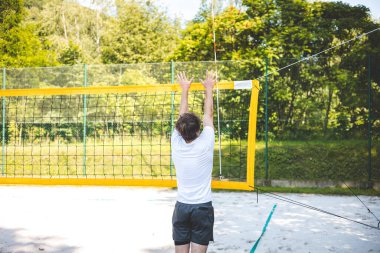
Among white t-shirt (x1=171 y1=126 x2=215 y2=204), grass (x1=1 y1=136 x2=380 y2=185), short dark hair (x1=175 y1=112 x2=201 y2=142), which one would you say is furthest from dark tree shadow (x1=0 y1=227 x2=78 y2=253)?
grass (x1=1 y1=136 x2=380 y2=185)

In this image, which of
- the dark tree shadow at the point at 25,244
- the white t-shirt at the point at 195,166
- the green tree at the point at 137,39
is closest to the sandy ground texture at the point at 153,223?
the dark tree shadow at the point at 25,244

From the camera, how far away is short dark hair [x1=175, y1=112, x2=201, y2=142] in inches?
109

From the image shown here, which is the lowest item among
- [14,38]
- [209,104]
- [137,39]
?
[209,104]

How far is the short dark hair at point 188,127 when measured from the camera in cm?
276

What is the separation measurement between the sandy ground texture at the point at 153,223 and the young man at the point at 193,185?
5.40 feet

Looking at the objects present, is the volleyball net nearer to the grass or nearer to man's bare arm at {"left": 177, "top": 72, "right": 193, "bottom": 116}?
the grass

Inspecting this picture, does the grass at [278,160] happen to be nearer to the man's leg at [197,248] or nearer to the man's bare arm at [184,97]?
the man's bare arm at [184,97]

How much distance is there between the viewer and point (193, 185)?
9.32 feet

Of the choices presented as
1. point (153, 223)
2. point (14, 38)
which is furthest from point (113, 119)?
point (14, 38)

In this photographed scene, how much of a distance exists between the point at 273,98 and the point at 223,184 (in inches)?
206

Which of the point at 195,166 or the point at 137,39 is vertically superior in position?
the point at 137,39

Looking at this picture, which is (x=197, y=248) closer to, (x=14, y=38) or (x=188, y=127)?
(x=188, y=127)

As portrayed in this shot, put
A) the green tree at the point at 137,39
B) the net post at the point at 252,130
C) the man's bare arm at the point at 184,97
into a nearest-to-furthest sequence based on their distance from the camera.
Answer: the man's bare arm at the point at 184,97, the net post at the point at 252,130, the green tree at the point at 137,39

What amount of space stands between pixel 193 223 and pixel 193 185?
290 mm
